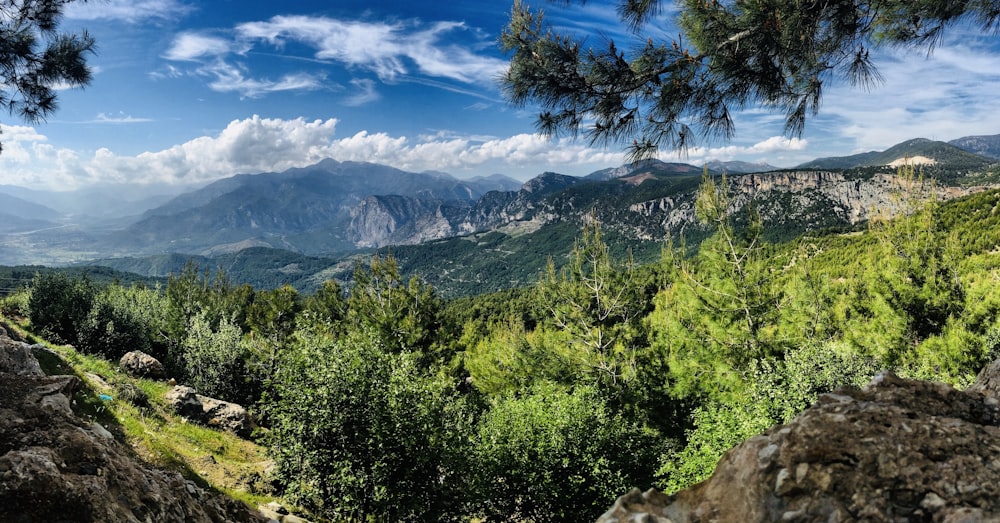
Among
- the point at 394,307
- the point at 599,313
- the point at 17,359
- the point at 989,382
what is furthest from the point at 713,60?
the point at 394,307

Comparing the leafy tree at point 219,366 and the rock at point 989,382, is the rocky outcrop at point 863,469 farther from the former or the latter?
the leafy tree at point 219,366

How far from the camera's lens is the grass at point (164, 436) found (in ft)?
44.2

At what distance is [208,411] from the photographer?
23938 millimetres

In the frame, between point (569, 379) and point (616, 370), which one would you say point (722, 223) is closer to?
point (616, 370)

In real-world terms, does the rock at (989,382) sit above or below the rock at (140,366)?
above

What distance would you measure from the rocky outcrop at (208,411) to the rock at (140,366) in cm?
479

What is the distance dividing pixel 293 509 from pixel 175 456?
14.3 feet

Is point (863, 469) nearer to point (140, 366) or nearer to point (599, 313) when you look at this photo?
point (599, 313)

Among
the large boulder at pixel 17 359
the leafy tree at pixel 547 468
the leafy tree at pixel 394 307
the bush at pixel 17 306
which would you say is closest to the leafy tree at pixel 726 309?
the leafy tree at pixel 547 468

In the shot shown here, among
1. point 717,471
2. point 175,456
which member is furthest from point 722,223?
point 175,456

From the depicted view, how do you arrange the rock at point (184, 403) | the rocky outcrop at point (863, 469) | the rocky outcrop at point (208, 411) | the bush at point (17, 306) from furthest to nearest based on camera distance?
the bush at point (17, 306), the rocky outcrop at point (208, 411), the rock at point (184, 403), the rocky outcrop at point (863, 469)

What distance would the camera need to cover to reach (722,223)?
77.6ft

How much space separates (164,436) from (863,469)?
2196cm

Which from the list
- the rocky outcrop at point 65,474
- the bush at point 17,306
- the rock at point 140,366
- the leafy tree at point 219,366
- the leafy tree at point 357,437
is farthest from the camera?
the bush at point 17,306
